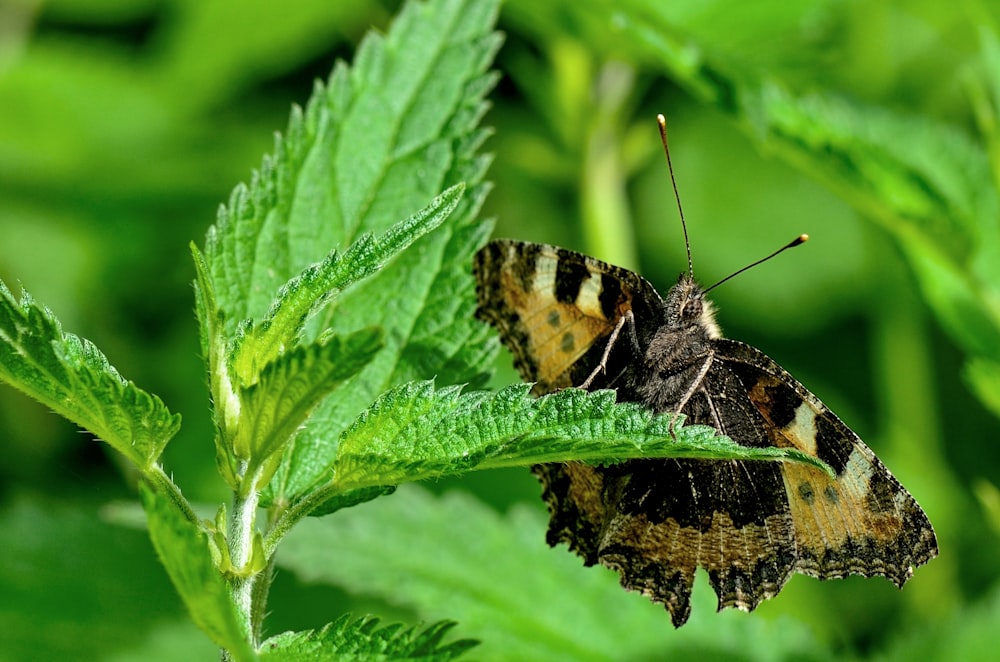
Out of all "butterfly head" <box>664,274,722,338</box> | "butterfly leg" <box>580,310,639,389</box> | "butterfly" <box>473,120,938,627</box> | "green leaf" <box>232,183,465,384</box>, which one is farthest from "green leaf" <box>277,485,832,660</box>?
"green leaf" <box>232,183,465,384</box>

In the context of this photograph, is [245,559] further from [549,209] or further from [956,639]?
[549,209]

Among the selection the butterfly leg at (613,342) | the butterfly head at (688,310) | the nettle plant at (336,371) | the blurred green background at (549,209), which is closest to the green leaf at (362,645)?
the nettle plant at (336,371)

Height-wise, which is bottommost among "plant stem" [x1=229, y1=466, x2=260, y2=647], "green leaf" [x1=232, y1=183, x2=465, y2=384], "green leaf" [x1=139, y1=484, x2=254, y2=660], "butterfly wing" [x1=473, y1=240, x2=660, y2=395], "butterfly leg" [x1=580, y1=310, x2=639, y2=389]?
"green leaf" [x1=139, y1=484, x2=254, y2=660]

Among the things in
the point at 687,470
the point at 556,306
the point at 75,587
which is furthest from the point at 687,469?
the point at 75,587

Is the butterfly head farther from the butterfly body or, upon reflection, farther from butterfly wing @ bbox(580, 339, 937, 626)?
butterfly wing @ bbox(580, 339, 937, 626)

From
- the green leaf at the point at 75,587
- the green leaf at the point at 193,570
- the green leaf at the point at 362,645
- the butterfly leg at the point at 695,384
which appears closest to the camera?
the green leaf at the point at 193,570

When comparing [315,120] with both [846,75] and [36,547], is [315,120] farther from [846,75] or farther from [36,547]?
[846,75]

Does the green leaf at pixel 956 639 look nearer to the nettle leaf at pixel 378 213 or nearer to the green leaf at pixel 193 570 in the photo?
the nettle leaf at pixel 378 213
